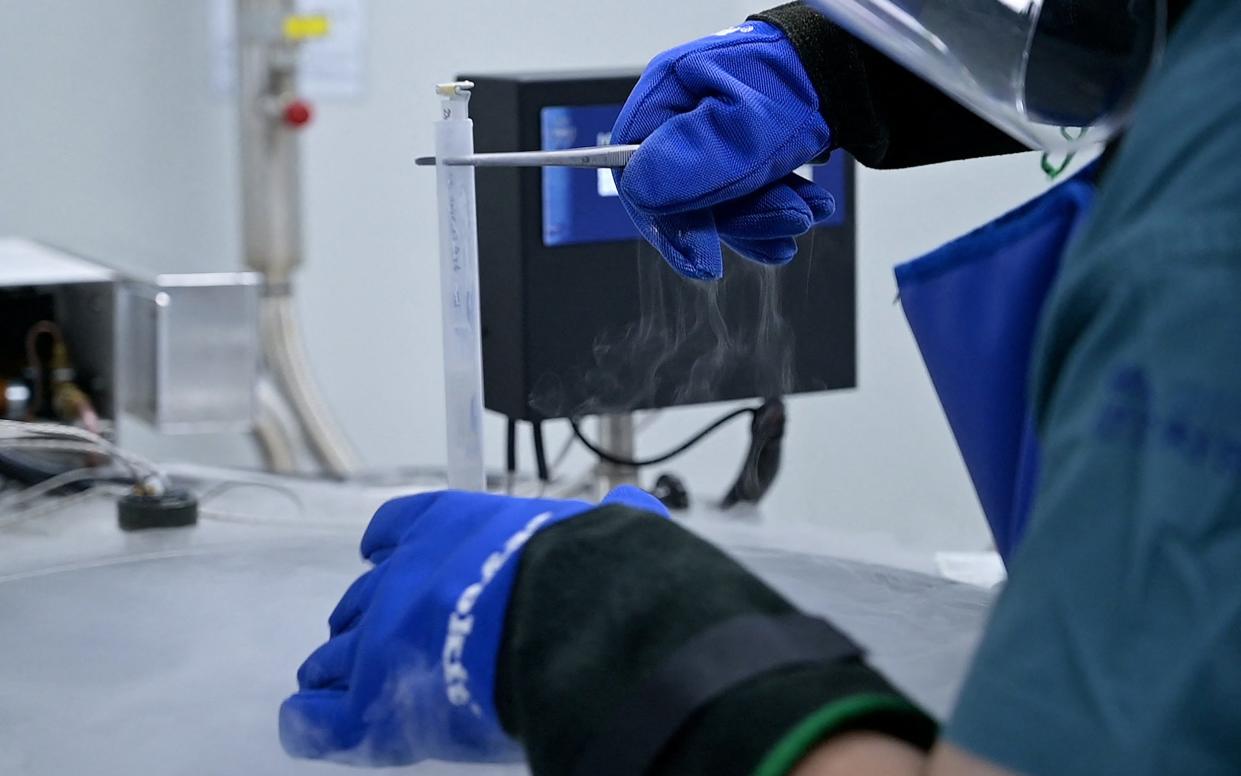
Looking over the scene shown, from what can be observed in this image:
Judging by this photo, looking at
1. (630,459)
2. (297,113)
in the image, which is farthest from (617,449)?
(297,113)

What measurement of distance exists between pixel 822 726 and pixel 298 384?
5.17 feet

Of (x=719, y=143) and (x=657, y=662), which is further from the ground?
(x=719, y=143)

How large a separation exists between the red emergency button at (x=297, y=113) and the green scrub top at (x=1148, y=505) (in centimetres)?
169

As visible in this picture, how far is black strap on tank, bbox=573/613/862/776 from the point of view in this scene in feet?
1.34

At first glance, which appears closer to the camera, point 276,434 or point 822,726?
point 822,726

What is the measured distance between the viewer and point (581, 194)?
40.8 inches

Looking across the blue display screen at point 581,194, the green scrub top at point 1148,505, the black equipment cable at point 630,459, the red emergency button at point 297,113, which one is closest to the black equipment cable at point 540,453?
the black equipment cable at point 630,459

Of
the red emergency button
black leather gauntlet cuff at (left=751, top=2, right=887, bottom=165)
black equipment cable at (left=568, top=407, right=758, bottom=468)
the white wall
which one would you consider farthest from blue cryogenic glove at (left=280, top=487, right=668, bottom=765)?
the red emergency button

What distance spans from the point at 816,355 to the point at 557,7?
82 cm

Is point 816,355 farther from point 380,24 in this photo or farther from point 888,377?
point 380,24

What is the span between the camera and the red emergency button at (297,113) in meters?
1.92

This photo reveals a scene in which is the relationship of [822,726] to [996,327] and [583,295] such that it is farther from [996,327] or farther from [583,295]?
[583,295]

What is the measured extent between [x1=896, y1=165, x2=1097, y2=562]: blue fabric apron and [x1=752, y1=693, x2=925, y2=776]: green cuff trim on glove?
13 cm

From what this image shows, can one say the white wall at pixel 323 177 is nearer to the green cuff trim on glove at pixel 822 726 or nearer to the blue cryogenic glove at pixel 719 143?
the blue cryogenic glove at pixel 719 143
